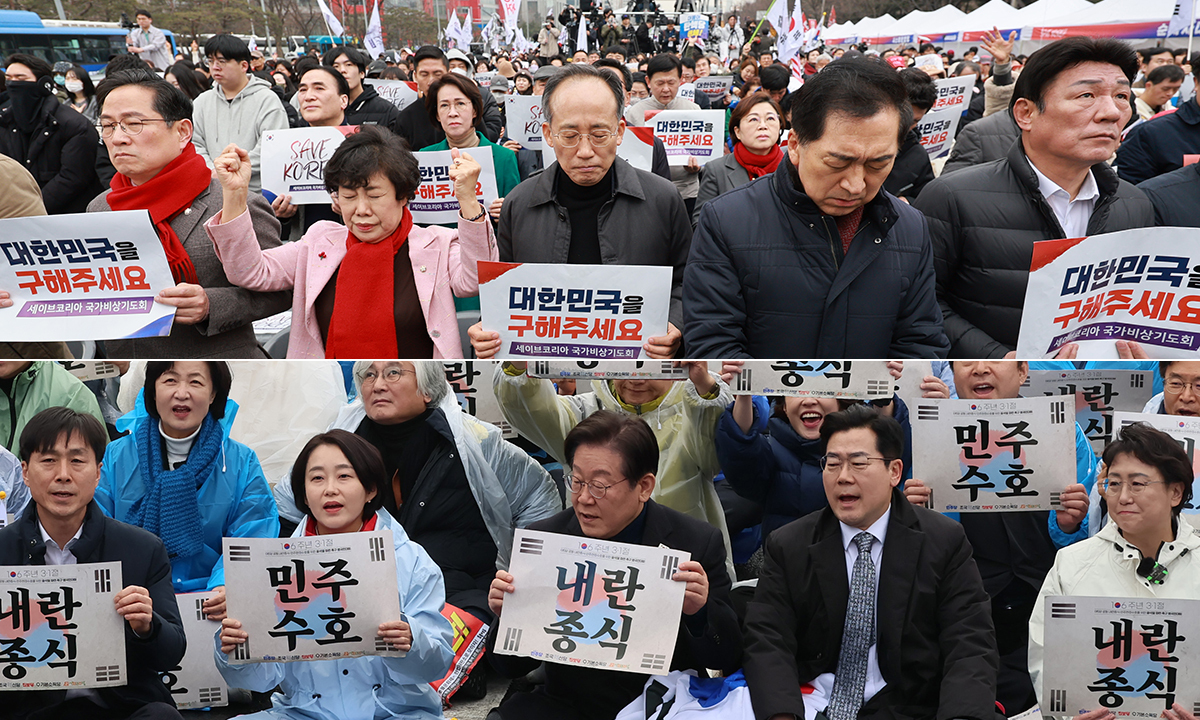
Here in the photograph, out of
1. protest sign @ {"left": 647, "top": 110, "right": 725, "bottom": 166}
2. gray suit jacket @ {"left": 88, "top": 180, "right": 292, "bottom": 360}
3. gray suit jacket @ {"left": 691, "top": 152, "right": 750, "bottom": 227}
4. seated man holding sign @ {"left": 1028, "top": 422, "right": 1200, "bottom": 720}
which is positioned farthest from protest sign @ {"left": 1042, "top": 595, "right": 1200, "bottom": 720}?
protest sign @ {"left": 647, "top": 110, "right": 725, "bottom": 166}

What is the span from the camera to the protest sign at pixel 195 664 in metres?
2.73

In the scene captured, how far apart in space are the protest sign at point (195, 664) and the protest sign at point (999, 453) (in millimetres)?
1999

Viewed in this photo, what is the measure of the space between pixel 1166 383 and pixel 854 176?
103cm

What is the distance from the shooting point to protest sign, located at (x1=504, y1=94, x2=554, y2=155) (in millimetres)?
7734

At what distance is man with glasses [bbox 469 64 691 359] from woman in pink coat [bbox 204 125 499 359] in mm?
238

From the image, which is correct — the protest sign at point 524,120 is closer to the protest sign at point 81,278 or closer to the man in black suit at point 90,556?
the protest sign at point 81,278

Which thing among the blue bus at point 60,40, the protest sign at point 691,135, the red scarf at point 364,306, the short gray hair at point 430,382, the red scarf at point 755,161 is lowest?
the short gray hair at point 430,382

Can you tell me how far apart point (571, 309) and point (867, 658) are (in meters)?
1.29

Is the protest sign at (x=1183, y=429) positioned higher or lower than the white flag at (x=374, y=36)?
lower

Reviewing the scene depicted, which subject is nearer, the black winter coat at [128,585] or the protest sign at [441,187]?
the black winter coat at [128,585]

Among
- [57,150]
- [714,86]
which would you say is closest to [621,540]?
[57,150]

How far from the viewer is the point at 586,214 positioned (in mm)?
3529

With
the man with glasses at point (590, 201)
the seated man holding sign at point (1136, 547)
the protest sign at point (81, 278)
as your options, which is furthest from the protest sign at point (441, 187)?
the seated man holding sign at point (1136, 547)

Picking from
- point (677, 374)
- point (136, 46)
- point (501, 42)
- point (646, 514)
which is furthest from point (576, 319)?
point (501, 42)
